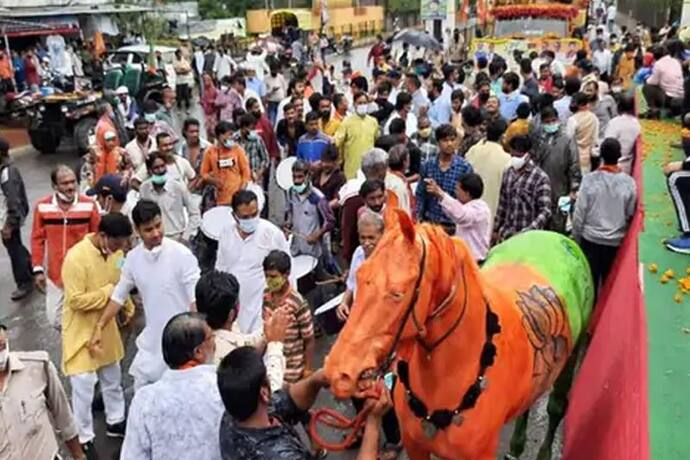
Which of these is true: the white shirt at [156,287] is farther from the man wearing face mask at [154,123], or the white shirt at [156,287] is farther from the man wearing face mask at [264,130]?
the man wearing face mask at [264,130]

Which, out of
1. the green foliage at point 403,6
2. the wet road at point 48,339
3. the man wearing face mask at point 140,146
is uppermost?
the man wearing face mask at point 140,146

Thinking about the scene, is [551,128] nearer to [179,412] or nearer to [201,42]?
[179,412]

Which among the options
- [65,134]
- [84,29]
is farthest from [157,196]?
[84,29]

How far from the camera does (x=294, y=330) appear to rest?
4363mm

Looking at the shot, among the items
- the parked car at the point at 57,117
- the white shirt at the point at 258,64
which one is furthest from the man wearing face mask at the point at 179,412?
the parked car at the point at 57,117

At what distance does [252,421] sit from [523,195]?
3.90 metres

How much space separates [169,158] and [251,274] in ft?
7.20

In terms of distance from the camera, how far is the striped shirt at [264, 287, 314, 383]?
4.34 metres

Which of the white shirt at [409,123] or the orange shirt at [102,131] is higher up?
the orange shirt at [102,131]

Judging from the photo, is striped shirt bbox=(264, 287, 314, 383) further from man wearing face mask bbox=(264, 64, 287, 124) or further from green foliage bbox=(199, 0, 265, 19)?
green foliage bbox=(199, 0, 265, 19)

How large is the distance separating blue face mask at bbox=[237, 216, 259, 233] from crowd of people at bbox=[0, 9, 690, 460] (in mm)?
12

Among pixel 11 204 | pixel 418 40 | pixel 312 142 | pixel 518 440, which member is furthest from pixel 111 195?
pixel 418 40

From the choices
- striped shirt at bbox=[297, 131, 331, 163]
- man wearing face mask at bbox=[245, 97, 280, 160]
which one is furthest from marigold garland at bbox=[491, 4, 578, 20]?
striped shirt at bbox=[297, 131, 331, 163]

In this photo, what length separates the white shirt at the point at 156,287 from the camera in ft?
15.1
